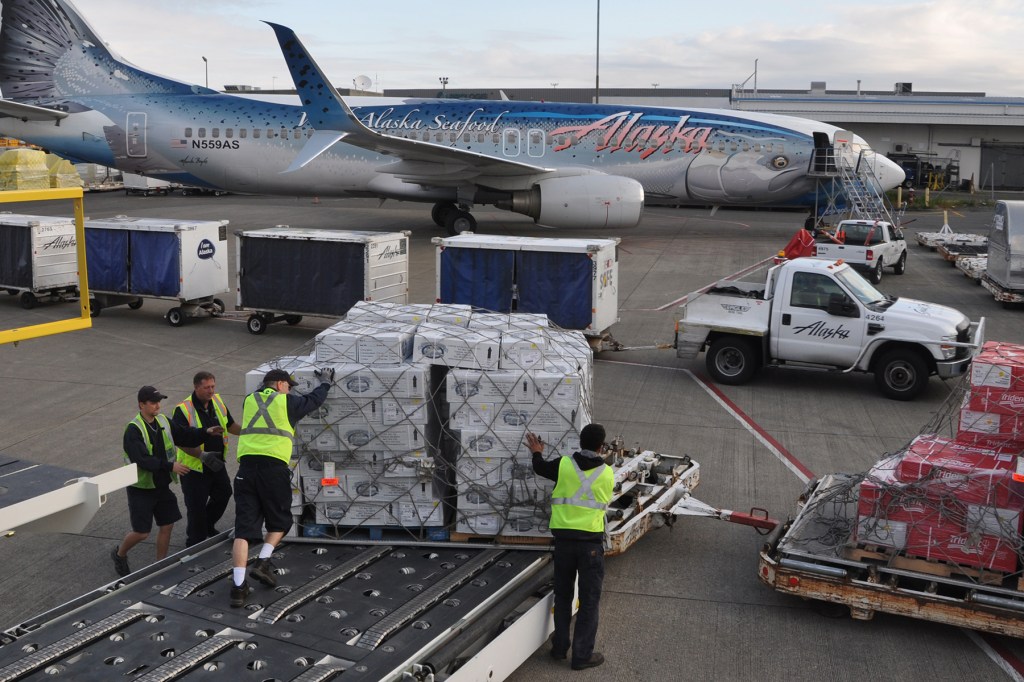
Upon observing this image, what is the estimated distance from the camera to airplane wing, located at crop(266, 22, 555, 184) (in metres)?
23.1

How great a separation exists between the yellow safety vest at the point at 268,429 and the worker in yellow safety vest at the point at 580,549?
7.21 feet

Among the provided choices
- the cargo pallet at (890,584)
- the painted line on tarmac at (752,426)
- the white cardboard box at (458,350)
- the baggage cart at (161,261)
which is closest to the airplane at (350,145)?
the baggage cart at (161,261)

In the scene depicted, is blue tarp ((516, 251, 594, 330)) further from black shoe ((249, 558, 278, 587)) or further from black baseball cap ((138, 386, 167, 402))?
black shoe ((249, 558, 278, 587))

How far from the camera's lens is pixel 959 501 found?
796 centimetres

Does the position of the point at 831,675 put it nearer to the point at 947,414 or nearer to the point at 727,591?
the point at 727,591

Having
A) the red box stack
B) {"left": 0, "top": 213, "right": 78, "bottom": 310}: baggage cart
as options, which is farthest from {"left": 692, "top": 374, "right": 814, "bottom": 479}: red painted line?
{"left": 0, "top": 213, "right": 78, "bottom": 310}: baggage cart

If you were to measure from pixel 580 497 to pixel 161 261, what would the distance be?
14.3 m

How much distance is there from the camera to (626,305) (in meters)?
22.5

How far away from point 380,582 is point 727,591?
3289mm

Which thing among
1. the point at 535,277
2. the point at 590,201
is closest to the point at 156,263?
the point at 535,277

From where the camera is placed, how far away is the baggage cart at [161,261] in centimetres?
1920

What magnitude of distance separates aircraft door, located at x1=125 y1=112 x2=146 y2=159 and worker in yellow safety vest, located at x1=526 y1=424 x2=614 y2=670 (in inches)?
1070

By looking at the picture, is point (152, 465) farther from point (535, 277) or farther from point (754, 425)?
point (535, 277)

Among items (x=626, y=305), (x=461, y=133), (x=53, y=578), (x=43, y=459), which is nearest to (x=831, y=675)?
(x=53, y=578)
